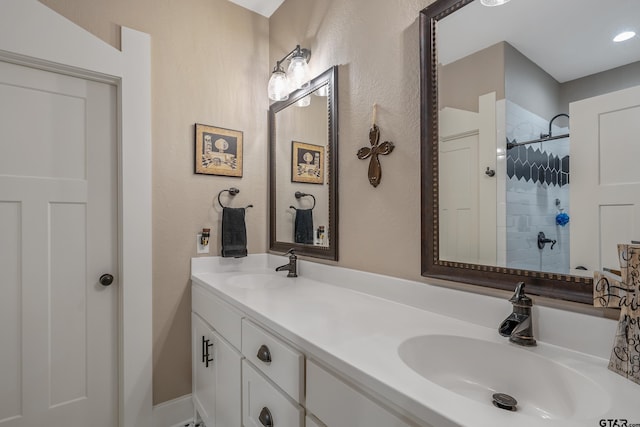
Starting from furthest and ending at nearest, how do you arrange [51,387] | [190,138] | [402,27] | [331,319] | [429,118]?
[190,138] → [51,387] → [402,27] → [429,118] → [331,319]

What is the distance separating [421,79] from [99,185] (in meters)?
1.58

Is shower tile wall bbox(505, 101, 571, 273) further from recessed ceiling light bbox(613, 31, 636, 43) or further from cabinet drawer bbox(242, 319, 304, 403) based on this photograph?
cabinet drawer bbox(242, 319, 304, 403)

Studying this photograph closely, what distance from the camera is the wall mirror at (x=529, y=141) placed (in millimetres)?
752

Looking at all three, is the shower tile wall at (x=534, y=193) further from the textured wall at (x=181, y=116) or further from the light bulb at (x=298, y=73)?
the textured wall at (x=181, y=116)

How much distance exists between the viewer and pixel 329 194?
158cm

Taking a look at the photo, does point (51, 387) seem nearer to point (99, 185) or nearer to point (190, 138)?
point (99, 185)

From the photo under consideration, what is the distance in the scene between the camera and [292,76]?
5.74 feet

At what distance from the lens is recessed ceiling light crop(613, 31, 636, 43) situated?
0.73 m

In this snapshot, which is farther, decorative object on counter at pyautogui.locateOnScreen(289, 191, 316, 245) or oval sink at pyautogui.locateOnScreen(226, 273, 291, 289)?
decorative object on counter at pyautogui.locateOnScreen(289, 191, 316, 245)

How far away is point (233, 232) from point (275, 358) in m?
1.06

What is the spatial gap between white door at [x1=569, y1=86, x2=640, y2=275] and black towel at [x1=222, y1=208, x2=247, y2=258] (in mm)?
1572

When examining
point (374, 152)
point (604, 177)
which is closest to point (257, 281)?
point (374, 152)

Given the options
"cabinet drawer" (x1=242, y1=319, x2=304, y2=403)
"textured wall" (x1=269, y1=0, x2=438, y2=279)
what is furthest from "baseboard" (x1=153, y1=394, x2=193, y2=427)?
"textured wall" (x1=269, y1=0, x2=438, y2=279)

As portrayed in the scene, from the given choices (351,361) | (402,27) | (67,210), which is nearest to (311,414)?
(351,361)
